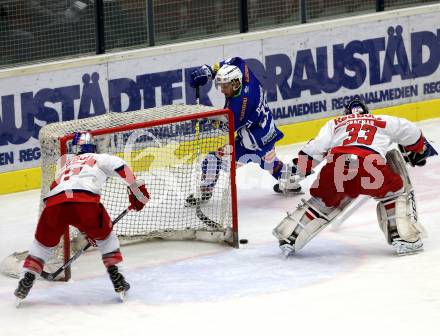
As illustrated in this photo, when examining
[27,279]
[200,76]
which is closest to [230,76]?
[200,76]

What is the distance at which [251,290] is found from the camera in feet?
27.1

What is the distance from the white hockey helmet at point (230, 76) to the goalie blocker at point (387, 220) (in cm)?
169

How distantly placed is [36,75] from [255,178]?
2.07 m

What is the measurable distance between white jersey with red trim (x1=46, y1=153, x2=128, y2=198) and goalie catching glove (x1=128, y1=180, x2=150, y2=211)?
0.07 meters

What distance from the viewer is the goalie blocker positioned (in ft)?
28.7

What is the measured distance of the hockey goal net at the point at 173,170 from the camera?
30.7 feet

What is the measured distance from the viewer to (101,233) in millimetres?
7957

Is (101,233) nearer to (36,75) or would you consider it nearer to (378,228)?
(378,228)

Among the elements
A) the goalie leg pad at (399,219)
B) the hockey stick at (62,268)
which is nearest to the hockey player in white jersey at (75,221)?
the hockey stick at (62,268)

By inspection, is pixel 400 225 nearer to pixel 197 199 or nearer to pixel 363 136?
pixel 363 136

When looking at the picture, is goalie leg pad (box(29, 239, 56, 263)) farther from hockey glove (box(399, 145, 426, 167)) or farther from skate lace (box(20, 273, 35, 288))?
hockey glove (box(399, 145, 426, 167))

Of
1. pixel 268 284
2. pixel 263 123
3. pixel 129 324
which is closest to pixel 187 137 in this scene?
pixel 263 123

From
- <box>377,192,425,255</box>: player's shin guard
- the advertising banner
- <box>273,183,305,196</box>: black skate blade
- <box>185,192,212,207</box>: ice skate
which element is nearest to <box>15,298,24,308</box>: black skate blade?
<box>185,192,212,207</box>: ice skate

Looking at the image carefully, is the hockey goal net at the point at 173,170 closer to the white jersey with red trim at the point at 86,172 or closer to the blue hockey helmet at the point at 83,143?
the blue hockey helmet at the point at 83,143
